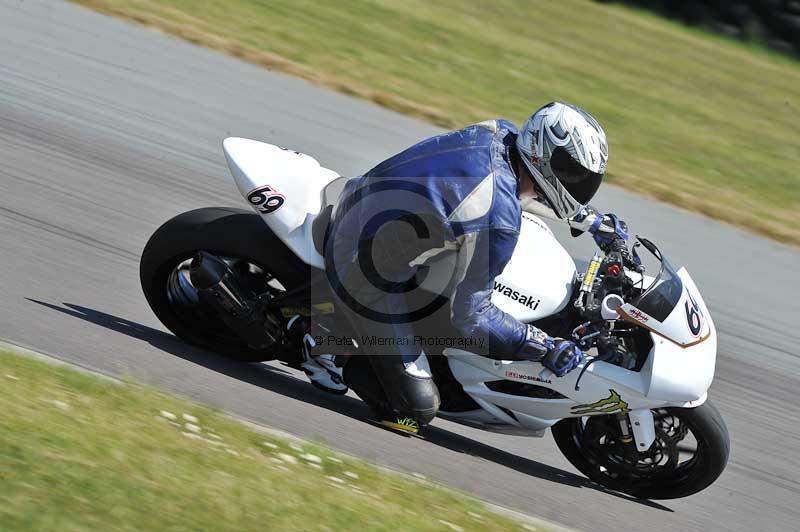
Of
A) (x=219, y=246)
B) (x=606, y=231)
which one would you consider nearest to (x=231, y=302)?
(x=219, y=246)

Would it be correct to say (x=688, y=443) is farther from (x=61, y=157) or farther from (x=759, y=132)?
(x=759, y=132)

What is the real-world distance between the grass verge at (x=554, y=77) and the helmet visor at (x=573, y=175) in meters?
5.63

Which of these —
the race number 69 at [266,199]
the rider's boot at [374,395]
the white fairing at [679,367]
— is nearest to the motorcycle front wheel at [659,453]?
the white fairing at [679,367]

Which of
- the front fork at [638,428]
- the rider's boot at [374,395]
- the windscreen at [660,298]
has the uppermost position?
the windscreen at [660,298]

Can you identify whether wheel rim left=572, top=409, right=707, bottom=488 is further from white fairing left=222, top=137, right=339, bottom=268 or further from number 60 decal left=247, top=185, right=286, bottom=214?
number 60 decal left=247, top=185, right=286, bottom=214

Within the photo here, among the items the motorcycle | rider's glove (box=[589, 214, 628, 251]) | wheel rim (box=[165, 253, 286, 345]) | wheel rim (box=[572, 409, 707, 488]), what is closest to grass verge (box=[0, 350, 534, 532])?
the motorcycle

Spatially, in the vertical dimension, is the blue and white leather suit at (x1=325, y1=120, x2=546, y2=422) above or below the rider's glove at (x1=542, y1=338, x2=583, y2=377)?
above

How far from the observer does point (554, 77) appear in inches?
568

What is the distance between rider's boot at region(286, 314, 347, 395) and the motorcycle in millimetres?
55

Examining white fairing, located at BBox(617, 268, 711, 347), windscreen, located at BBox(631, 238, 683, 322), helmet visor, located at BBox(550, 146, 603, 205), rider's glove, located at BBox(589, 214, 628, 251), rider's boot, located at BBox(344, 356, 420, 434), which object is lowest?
rider's boot, located at BBox(344, 356, 420, 434)

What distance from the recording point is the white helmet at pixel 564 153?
15.1 ft

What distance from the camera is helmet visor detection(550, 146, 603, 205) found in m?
4.59

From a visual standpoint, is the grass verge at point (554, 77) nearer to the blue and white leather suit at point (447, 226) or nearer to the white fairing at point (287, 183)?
the white fairing at point (287, 183)

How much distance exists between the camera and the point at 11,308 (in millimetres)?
5262
